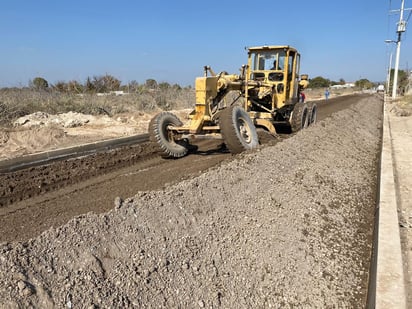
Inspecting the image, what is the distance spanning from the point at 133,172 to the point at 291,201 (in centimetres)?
343

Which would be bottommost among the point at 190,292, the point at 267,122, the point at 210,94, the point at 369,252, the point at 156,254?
the point at 369,252

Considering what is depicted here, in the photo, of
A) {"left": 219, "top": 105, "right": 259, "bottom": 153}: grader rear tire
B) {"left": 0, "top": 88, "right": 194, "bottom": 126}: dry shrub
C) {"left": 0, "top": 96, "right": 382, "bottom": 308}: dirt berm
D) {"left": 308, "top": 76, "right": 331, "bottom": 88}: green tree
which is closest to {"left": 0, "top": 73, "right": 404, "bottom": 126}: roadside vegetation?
{"left": 0, "top": 88, "right": 194, "bottom": 126}: dry shrub

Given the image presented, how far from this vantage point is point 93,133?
11.8 m

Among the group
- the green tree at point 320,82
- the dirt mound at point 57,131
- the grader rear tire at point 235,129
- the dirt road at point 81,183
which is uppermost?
the green tree at point 320,82

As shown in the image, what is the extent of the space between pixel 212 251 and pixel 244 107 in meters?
6.40

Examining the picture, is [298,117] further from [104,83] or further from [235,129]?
[104,83]

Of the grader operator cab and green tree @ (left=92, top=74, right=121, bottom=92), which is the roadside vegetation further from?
the grader operator cab

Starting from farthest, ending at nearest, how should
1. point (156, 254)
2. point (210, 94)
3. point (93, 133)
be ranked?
point (93, 133), point (210, 94), point (156, 254)

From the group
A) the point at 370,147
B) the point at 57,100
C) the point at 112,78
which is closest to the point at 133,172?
the point at 370,147

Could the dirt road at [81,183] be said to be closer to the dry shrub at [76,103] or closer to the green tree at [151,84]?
the dry shrub at [76,103]

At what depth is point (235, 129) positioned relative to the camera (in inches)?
285

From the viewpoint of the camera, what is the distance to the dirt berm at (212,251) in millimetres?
2822

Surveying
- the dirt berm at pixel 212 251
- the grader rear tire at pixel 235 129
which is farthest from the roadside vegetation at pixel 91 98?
the dirt berm at pixel 212 251

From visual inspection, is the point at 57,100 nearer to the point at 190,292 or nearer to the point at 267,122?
the point at 267,122
